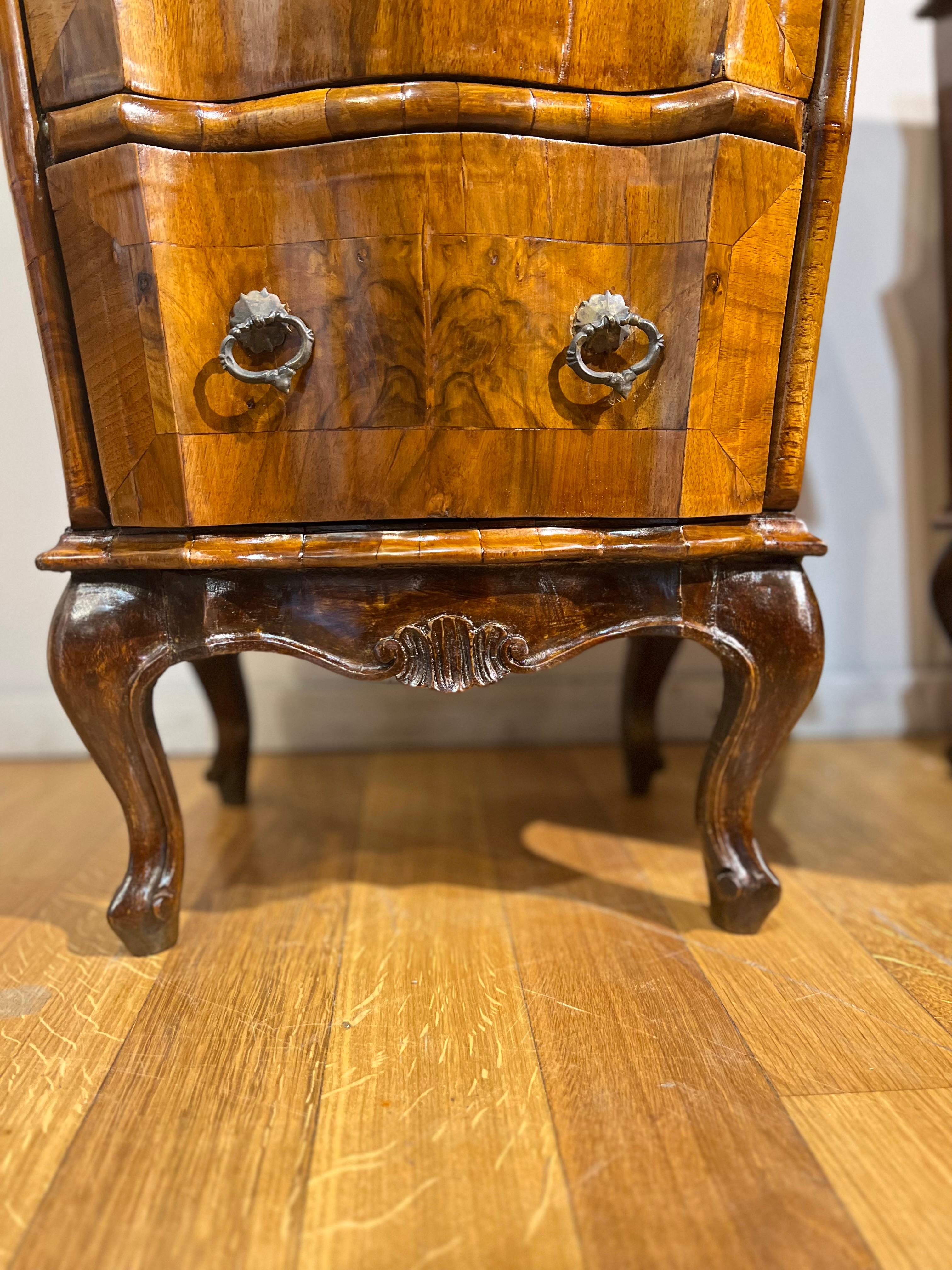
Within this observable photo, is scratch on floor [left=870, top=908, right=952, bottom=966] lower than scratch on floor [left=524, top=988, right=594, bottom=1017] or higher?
lower

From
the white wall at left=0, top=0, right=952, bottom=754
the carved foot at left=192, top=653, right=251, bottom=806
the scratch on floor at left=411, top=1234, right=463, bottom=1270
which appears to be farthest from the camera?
the white wall at left=0, top=0, right=952, bottom=754

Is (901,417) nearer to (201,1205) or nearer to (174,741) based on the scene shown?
(174,741)

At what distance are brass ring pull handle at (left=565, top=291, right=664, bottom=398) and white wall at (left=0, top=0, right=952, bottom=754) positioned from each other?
2.40 ft

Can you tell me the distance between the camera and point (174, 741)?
4.43 feet

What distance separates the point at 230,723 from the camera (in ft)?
3.69

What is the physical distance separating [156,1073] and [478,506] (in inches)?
18.0

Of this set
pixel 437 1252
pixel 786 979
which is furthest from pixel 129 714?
pixel 786 979

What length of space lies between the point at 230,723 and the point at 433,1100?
0.65 meters

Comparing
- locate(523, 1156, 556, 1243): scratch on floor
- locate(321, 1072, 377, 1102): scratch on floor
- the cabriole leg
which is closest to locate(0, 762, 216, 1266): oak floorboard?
locate(321, 1072, 377, 1102): scratch on floor

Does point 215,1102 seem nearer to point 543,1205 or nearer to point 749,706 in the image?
point 543,1205

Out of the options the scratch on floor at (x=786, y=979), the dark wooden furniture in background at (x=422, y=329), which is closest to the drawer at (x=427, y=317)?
the dark wooden furniture in background at (x=422, y=329)

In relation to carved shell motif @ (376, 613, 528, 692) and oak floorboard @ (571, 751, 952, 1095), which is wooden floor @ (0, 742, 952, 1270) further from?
carved shell motif @ (376, 613, 528, 692)

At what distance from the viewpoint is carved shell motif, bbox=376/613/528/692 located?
0.71 meters

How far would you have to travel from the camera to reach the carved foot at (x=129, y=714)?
0.71 m
